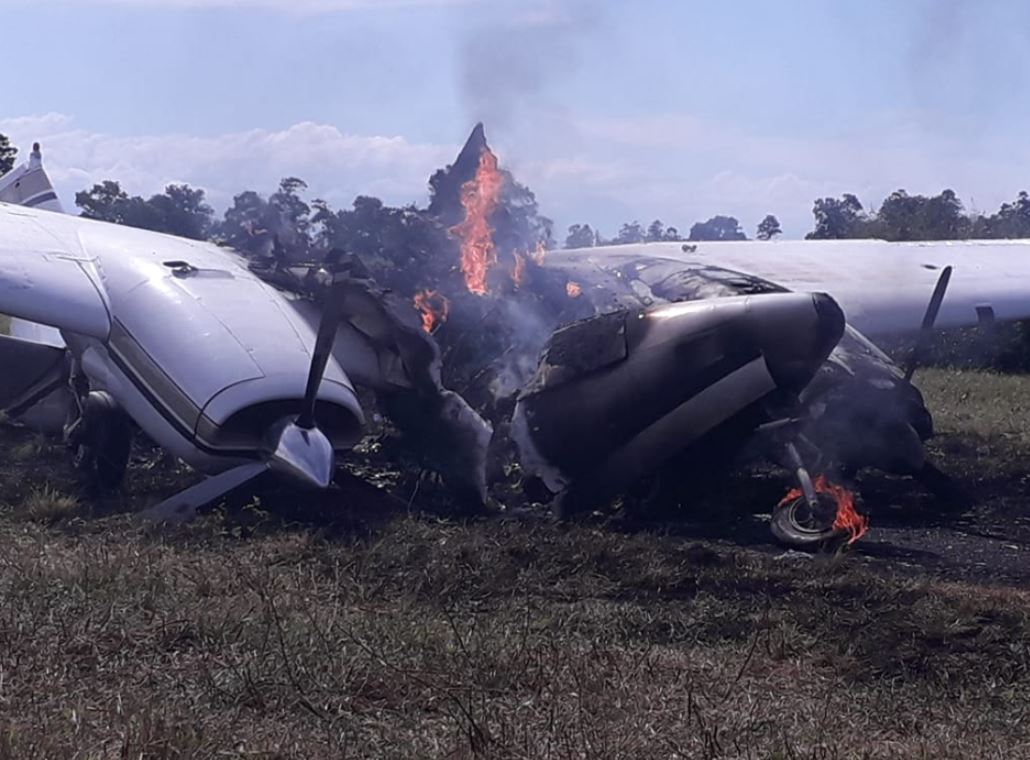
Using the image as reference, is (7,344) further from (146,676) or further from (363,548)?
(146,676)

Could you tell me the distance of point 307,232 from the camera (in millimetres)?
18047

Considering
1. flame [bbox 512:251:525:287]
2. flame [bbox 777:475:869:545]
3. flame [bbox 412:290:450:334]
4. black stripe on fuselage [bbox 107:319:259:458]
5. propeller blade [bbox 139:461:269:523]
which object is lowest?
propeller blade [bbox 139:461:269:523]

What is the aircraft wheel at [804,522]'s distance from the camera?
38.2 ft

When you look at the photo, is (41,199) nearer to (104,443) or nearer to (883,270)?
(104,443)

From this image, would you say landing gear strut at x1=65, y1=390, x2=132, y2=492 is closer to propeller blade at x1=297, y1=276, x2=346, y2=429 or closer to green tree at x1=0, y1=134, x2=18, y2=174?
propeller blade at x1=297, y1=276, x2=346, y2=429

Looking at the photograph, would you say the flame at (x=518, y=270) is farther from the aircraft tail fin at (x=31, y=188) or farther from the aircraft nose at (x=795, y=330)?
the aircraft tail fin at (x=31, y=188)

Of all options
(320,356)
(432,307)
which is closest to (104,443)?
(320,356)

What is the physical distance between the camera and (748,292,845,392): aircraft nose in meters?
12.0

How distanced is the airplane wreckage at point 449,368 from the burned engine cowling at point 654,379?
0.07ft

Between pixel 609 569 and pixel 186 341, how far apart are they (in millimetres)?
5314

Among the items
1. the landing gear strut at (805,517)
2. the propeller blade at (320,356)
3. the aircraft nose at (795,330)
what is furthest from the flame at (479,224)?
the landing gear strut at (805,517)

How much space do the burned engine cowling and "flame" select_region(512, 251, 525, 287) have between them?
172 inches

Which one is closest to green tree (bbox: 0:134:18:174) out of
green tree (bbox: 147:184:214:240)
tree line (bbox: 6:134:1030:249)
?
tree line (bbox: 6:134:1030:249)

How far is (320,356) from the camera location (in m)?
12.5
